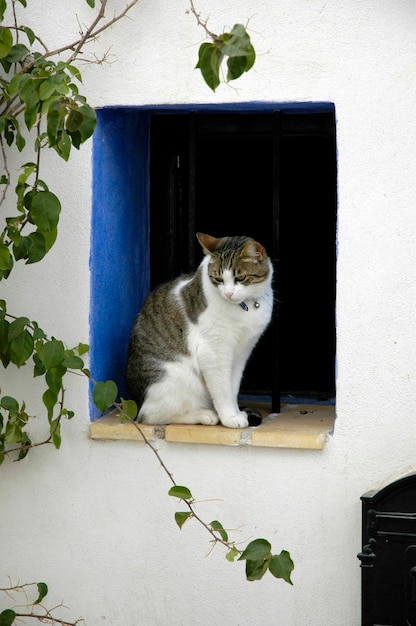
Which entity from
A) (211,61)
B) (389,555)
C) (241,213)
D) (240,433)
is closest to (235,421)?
(240,433)

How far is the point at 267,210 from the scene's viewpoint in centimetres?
322

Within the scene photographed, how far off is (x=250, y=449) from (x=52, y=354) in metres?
0.66

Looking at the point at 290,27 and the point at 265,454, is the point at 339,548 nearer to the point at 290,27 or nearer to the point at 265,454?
the point at 265,454

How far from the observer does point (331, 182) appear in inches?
124

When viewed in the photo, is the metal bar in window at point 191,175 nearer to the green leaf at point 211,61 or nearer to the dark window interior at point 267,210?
the dark window interior at point 267,210

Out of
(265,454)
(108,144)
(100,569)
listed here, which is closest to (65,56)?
(108,144)

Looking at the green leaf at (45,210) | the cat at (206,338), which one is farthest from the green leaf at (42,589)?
the green leaf at (45,210)

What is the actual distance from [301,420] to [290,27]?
46.4 inches

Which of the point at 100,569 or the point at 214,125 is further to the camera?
the point at 214,125

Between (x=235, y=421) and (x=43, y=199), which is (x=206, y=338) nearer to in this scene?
(x=235, y=421)

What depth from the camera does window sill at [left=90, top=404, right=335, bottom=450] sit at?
2643 mm

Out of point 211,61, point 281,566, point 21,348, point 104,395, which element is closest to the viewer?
point 211,61

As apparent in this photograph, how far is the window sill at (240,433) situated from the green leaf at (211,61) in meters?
1.20

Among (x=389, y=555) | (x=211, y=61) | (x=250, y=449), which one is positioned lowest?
(x=389, y=555)
